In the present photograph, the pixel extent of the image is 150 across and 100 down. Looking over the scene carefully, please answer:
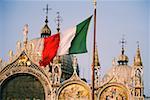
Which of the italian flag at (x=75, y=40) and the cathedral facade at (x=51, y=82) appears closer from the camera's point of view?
the italian flag at (x=75, y=40)

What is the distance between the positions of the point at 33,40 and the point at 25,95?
7.56 meters

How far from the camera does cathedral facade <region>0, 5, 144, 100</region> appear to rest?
3042 cm

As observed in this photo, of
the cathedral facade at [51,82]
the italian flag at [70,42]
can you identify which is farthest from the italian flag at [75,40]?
the cathedral facade at [51,82]

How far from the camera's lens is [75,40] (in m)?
21.5

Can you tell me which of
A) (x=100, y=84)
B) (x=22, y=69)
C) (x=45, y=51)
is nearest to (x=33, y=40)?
(x=22, y=69)

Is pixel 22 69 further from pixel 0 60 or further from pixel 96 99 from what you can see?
pixel 96 99

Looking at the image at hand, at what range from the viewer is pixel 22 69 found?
3112 cm

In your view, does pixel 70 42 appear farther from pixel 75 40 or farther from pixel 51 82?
pixel 51 82

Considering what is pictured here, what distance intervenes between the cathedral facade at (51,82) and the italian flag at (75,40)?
8563 mm

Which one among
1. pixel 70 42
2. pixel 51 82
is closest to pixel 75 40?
pixel 70 42

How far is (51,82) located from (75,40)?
9.55 m

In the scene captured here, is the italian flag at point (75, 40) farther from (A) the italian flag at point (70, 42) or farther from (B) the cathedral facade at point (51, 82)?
(B) the cathedral facade at point (51, 82)

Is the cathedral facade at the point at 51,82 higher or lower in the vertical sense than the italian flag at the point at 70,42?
lower

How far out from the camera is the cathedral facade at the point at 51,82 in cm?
3042
